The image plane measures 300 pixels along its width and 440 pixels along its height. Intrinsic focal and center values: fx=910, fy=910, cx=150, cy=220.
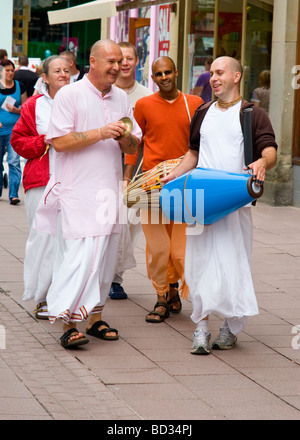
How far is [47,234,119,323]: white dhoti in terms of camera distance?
6.10m

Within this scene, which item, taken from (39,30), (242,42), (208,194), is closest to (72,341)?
(208,194)

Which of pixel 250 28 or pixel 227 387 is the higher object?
pixel 250 28

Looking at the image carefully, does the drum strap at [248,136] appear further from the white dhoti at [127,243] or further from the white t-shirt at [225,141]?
the white dhoti at [127,243]

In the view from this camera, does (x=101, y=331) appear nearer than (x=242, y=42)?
Yes

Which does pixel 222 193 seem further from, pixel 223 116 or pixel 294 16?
pixel 294 16

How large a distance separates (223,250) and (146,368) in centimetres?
95

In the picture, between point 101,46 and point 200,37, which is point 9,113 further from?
point 101,46

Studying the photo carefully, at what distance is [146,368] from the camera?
575 cm

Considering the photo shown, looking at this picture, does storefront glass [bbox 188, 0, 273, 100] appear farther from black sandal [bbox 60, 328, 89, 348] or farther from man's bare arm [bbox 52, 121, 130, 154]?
black sandal [bbox 60, 328, 89, 348]

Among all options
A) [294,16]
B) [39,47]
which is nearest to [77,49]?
[39,47]

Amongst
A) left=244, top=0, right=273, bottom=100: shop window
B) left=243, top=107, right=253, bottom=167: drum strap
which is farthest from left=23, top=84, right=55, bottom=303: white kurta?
left=244, top=0, right=273, bottom=100: shop window

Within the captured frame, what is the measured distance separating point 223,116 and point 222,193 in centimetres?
62

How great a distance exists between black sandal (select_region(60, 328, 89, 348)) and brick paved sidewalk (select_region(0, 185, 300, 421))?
0.19ft

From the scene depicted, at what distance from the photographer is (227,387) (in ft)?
17.7
